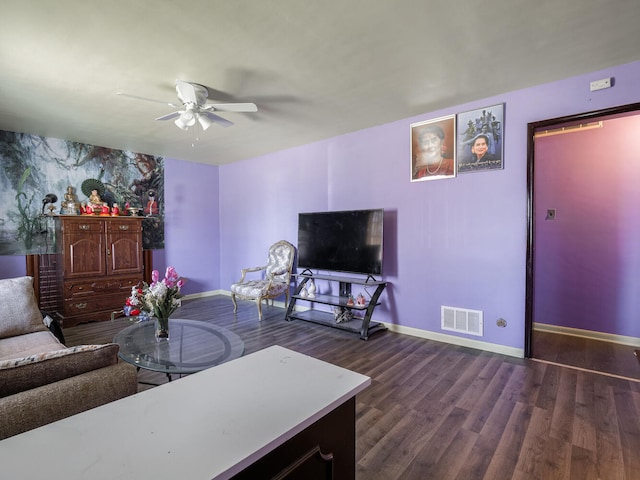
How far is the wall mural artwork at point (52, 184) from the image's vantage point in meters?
4.32

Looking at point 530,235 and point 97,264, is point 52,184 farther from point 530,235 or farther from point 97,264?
point 530,235

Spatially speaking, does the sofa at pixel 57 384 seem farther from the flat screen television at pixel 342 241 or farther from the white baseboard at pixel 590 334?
the white baseboard at pixel 590 334

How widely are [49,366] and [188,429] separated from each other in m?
0.88

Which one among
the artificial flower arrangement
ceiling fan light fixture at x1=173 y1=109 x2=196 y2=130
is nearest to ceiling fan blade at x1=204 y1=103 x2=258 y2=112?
ceiling fan light fixture at x1=173 y1=109 x2=196 y2=130

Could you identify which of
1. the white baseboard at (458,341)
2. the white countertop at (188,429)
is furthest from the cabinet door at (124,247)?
the white countertop at (188,429)

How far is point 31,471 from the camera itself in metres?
0.55

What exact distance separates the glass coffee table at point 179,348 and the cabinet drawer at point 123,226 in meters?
2.45

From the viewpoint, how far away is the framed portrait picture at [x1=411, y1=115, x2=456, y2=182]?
141 inches

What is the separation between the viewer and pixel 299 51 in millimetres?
2428

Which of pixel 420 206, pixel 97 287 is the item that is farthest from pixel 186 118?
pixel 97 287

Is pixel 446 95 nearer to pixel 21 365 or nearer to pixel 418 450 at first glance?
pixel 418 450

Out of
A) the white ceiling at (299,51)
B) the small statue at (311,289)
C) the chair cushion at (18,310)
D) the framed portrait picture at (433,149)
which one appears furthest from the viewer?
the small statue at (311,289)

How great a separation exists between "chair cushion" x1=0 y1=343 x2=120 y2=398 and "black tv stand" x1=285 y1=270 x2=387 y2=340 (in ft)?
9.47

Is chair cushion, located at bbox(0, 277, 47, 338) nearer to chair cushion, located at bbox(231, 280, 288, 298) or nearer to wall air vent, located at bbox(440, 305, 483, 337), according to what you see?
chair cushion, located at bbox(231, 280, 288, 298)
